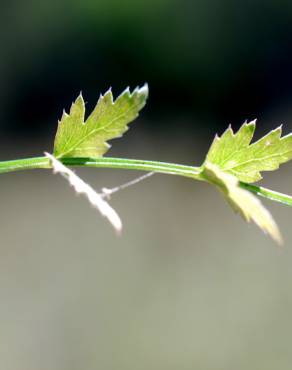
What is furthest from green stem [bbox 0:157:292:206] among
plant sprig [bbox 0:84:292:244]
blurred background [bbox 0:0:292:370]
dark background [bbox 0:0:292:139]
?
dark background [bbox 0:0:292:139]

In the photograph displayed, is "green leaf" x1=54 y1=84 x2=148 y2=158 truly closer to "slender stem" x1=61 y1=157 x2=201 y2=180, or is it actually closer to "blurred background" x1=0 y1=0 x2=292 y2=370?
"slender stem" x1=61 y1=157 x2=201 y2=180

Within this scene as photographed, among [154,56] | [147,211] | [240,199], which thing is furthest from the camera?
[154,56]

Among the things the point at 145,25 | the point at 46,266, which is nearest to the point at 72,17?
the point at 145,25

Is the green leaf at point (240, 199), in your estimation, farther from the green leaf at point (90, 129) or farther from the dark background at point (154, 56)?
the dark background at point (154, 56)

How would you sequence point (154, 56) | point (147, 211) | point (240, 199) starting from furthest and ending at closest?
1. point (154, 56)
2. point (147, 211)
3. point (240, 199)

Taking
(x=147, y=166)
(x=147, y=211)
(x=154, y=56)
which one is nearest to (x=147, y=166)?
(x=147, y=166)

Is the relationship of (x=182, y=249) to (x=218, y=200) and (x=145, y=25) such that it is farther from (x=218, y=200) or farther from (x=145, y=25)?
(x=145, y=25)

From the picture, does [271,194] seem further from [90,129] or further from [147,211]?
[147,211]
